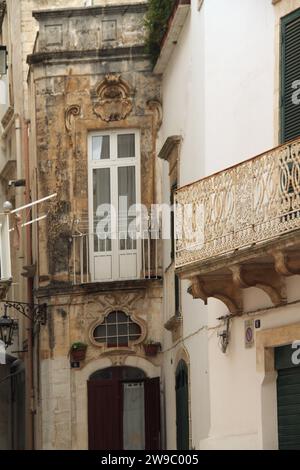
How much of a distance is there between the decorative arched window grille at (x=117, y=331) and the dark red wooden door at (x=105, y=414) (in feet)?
2.14

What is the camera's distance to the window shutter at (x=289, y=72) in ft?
65.6

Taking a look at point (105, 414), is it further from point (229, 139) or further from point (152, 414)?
point (229, 139)

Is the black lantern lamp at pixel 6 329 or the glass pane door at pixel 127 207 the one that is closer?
the black lantern lamp at pixel 6 329

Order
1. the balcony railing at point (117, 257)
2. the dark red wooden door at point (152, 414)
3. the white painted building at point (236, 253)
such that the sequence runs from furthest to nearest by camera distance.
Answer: the balcony railing at point (117, 257)
the dark red wooden door at point (152, 414)
the white painted building at point (236, 253)

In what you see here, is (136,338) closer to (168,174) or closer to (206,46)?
(168,174)

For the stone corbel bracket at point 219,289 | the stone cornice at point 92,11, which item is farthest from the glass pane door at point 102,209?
the stone corbel bracket at point 219,289

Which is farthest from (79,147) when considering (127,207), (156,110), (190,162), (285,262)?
(285,262)

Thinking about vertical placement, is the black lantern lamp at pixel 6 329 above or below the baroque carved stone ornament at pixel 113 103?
below

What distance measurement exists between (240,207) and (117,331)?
9.06 m

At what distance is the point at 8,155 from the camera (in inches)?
1298

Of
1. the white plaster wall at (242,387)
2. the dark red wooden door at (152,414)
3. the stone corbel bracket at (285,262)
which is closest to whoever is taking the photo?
the stone corbel bracket at (285,262)

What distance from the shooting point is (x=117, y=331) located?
2823 cm

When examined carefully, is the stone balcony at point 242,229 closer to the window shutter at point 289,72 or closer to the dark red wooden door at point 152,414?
the window shutter at point 289,72
